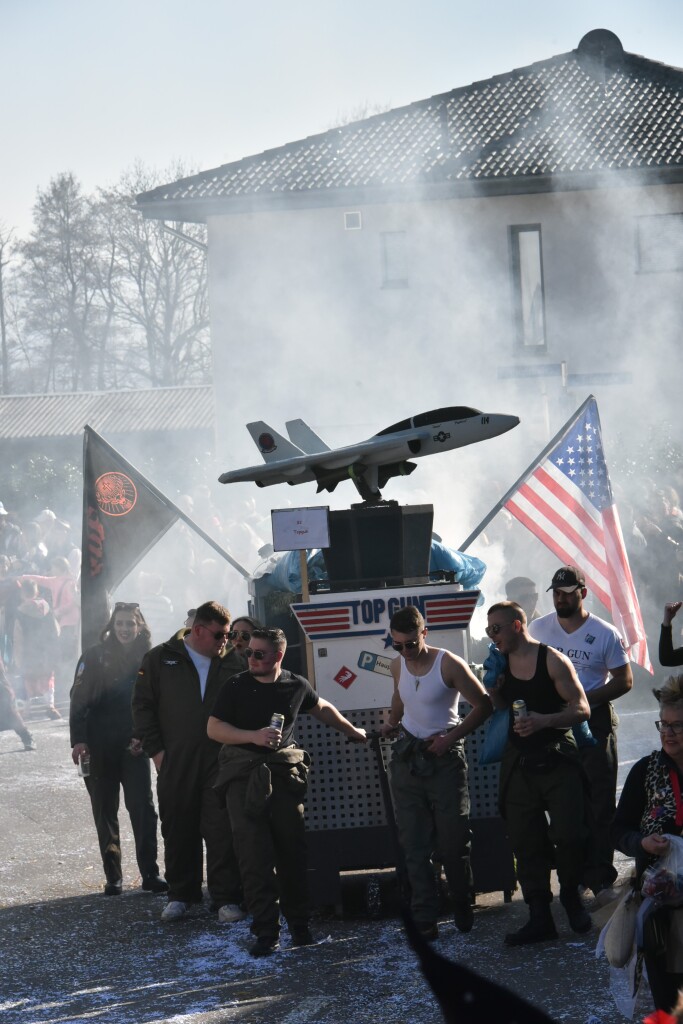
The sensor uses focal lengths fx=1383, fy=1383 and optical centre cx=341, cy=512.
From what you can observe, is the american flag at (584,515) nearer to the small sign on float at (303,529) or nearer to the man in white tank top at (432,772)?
the small sign on float at (303,529)

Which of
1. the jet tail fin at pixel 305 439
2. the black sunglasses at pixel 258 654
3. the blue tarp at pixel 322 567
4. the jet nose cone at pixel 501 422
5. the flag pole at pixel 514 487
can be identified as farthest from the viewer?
the flag pole at pixel 514 487

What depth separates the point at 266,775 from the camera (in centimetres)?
629

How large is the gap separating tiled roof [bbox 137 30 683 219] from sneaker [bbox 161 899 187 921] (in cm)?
1867

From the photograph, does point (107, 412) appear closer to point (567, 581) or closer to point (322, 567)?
point (322, 567)

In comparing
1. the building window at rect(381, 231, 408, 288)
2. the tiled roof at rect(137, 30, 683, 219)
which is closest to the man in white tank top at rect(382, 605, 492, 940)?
the building window at rect(381, 231, 408, 288)

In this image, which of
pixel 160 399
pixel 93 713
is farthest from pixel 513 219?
pixel 160 399

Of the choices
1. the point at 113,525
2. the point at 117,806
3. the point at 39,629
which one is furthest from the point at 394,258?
the point at 117,806

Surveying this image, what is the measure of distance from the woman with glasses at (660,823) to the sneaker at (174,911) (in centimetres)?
298

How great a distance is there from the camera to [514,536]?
13930 mm

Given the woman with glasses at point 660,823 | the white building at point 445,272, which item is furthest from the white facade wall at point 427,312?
the woman with glasses at point 660,823

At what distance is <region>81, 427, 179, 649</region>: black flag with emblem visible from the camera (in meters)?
9.86

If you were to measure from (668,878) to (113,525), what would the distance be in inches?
246

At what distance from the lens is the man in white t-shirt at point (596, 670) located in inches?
266

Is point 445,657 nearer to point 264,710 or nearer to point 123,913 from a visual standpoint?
point 264,710
